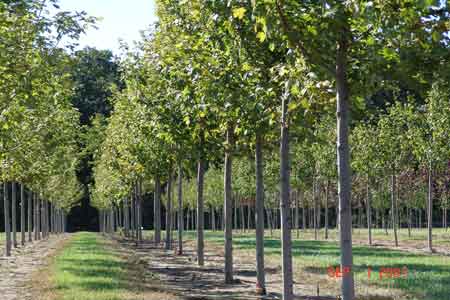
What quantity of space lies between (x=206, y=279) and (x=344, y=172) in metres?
10.7

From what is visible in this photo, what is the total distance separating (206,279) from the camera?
17625mm

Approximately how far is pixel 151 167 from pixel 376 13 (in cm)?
2315

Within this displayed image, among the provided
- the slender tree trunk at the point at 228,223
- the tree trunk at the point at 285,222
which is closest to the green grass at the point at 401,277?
the slender tree trunk at the point at 228,223

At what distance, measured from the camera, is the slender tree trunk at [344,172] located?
292 inches

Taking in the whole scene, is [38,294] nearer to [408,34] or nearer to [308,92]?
[308,92]

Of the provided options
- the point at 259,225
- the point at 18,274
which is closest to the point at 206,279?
the point at 259,225

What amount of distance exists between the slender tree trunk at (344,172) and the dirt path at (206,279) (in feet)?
20.8

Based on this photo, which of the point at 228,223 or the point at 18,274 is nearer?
the point at 228,223

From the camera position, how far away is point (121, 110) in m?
32.3

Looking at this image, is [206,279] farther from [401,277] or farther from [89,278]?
[401,277]

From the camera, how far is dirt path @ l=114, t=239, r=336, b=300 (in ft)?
47.0

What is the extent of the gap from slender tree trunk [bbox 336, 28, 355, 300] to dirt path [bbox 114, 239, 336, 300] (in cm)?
634

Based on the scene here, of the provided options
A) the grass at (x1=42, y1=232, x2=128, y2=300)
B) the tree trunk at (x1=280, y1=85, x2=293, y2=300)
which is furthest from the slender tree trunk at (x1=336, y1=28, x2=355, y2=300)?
the grass at (x1=42, y1=232, x2=128, y2=300)
